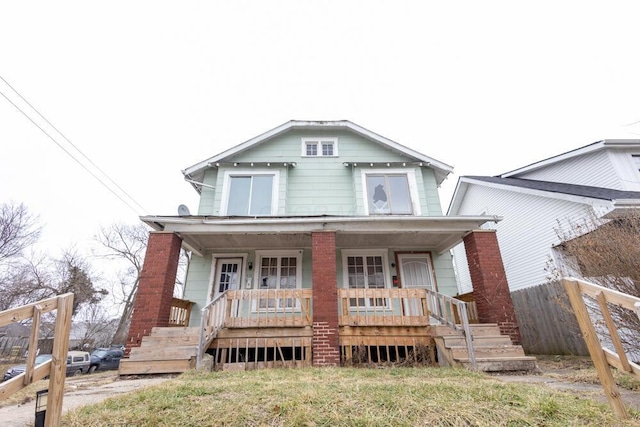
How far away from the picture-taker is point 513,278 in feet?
40.7

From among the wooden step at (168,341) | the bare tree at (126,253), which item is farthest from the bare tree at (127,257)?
the wooden step at (168,341)

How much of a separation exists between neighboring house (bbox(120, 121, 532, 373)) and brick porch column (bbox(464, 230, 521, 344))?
0.03 m

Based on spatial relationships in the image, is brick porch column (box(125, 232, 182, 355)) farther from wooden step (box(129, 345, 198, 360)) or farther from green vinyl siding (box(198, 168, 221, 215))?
green vinyl siding (box(198, 168, 221, 215))

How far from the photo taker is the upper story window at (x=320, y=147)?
38.1ft

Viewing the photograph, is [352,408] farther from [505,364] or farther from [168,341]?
[168,341]

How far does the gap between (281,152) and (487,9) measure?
35.8 feet

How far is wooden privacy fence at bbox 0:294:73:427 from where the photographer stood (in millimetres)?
2146

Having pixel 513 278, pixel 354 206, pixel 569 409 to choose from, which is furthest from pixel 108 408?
pixel 513 278

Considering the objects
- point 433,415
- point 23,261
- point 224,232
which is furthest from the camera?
point 23,261

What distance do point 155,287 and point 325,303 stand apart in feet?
14.0

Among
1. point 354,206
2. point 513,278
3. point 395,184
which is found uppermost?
point 395,184

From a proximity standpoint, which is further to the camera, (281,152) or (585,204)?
(281,152)

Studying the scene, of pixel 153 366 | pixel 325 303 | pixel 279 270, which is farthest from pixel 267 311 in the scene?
pixel 279 270

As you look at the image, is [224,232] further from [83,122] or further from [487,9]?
[487,9]
